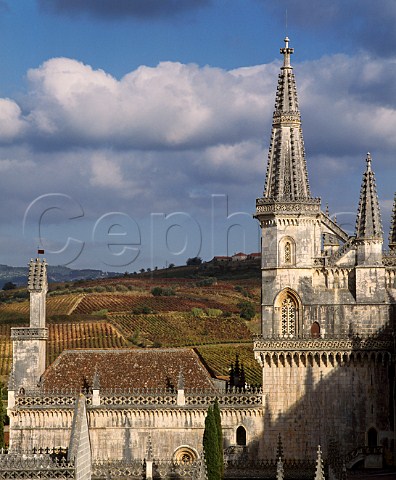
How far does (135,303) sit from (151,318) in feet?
51.4

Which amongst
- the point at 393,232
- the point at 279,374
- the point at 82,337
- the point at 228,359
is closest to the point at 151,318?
the point at 82,337

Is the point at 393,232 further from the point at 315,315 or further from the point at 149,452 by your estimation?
the point at 149,452

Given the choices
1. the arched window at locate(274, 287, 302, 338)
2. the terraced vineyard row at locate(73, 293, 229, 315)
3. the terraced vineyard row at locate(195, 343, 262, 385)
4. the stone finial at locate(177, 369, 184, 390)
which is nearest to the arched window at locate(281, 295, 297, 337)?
the arched window at locate(274, 287, 302, 338)

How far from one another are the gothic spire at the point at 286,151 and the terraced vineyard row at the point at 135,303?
3311 inches

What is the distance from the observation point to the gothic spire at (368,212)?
224ft

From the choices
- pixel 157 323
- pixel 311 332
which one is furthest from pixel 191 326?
pixel 311 332

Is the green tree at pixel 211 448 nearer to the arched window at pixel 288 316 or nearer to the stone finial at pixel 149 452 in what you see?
the stone finial at pixel 149 452

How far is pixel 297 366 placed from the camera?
67188mm

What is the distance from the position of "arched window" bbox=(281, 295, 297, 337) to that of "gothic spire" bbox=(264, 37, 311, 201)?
611 cm

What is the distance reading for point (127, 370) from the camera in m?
68.3

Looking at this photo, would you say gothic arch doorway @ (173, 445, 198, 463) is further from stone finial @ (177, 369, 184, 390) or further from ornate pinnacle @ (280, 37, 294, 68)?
ornate pinnacle @ (280, 37, 294, 68)

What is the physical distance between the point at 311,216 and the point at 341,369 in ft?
30.1

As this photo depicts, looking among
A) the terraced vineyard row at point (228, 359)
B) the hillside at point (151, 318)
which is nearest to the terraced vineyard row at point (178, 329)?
the hillside at point (151, 318)

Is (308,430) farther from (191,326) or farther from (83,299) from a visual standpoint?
(83,299)
